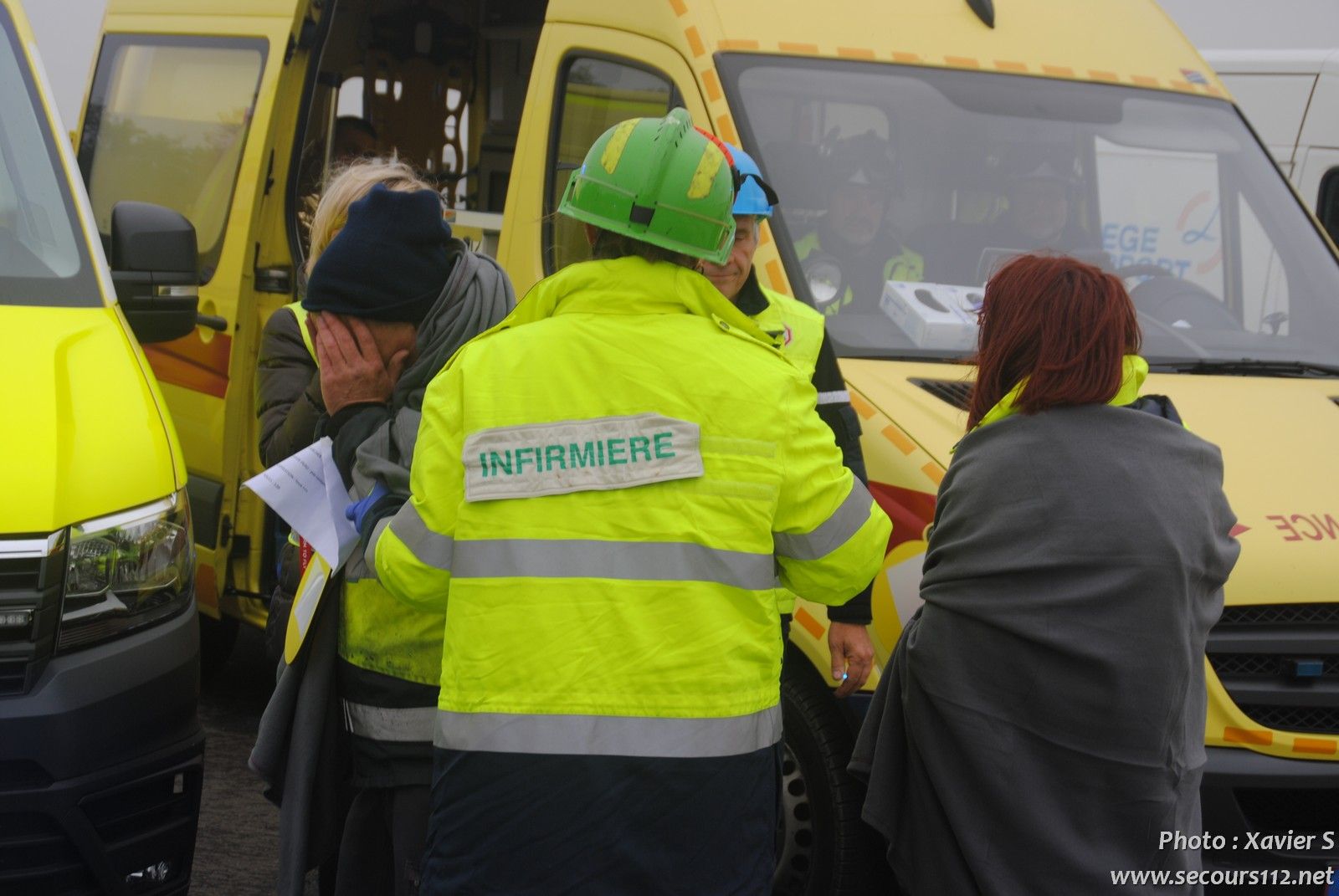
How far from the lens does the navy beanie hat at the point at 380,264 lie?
9.41ft

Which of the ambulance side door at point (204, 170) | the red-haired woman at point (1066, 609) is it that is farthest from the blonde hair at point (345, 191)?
the ambulance side door at point (204, 170)

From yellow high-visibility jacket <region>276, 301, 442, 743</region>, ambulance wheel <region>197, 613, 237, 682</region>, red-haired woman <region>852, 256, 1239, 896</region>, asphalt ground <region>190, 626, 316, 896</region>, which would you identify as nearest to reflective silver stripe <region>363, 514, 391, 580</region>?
yellow high-visibility jacket <region>276, 301, 442, 743</region>

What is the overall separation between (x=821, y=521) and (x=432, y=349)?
0.87 meters

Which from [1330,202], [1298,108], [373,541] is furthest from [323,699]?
[1298,108]

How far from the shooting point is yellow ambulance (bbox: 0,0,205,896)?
3.14 metres

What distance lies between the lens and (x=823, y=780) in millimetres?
3848

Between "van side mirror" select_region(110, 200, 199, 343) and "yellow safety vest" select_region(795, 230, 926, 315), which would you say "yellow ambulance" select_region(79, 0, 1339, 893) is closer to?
"yellow safety vest" select_region(795, 230, 926, 315)

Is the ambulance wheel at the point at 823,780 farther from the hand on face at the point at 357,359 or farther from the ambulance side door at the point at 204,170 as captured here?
the ambulance side door at the point at 204,170

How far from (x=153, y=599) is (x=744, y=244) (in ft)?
4.87

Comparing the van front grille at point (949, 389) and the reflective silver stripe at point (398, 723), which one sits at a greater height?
the van front grille at point (949, 389)

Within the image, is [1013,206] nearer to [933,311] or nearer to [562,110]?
[933,311]

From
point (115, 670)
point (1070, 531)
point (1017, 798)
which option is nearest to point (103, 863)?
point (115, 670)

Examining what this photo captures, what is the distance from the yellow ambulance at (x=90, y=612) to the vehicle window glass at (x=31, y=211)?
1 centimetres

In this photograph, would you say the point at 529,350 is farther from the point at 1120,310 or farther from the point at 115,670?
the point at 115,670
